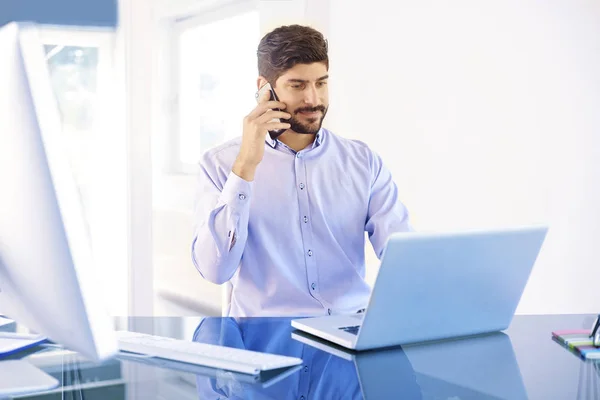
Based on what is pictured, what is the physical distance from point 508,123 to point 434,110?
410 millimetres

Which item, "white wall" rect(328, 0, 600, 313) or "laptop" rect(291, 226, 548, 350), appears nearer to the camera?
"laptop" rect(291, 226, 548, 350)

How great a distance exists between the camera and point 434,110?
13.5 ft

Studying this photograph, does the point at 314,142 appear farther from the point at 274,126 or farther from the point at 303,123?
the point at 274,126

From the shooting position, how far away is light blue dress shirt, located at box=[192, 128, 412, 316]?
2.10 meters

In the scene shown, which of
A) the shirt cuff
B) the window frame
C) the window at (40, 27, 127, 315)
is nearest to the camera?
the shirt cuff

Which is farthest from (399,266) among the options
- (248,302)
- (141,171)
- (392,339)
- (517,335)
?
(141,171)

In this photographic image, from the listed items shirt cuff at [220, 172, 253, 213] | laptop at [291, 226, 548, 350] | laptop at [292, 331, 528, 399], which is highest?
shirt cuff at [220, 172, 253, 213]

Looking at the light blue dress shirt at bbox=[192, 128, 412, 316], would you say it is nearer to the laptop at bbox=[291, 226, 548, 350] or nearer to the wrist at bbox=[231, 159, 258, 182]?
the wrist at bbox=[231, 159, 258, 182]

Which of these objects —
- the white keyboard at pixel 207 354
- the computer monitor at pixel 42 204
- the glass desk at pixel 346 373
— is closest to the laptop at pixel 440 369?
the glass desk at pixel 346 373

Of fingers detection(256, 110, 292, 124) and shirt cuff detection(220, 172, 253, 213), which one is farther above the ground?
fingers detection(256, 110, 292, 124)

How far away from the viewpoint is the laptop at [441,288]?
136 cm

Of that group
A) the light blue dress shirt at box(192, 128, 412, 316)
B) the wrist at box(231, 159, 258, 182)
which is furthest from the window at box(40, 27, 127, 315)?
the wrist at box(231, 159, 258, 182)

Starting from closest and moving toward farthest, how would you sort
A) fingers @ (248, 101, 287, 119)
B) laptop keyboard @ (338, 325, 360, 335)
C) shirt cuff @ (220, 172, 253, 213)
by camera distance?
laptop keyboard @ (338, 325, 360, 335) < shirt cuff @ (220, 172, 253, 213) < fingers @ (248, 101, 287, 119)

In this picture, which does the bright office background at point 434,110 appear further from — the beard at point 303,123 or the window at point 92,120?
the beard at point 303,123
